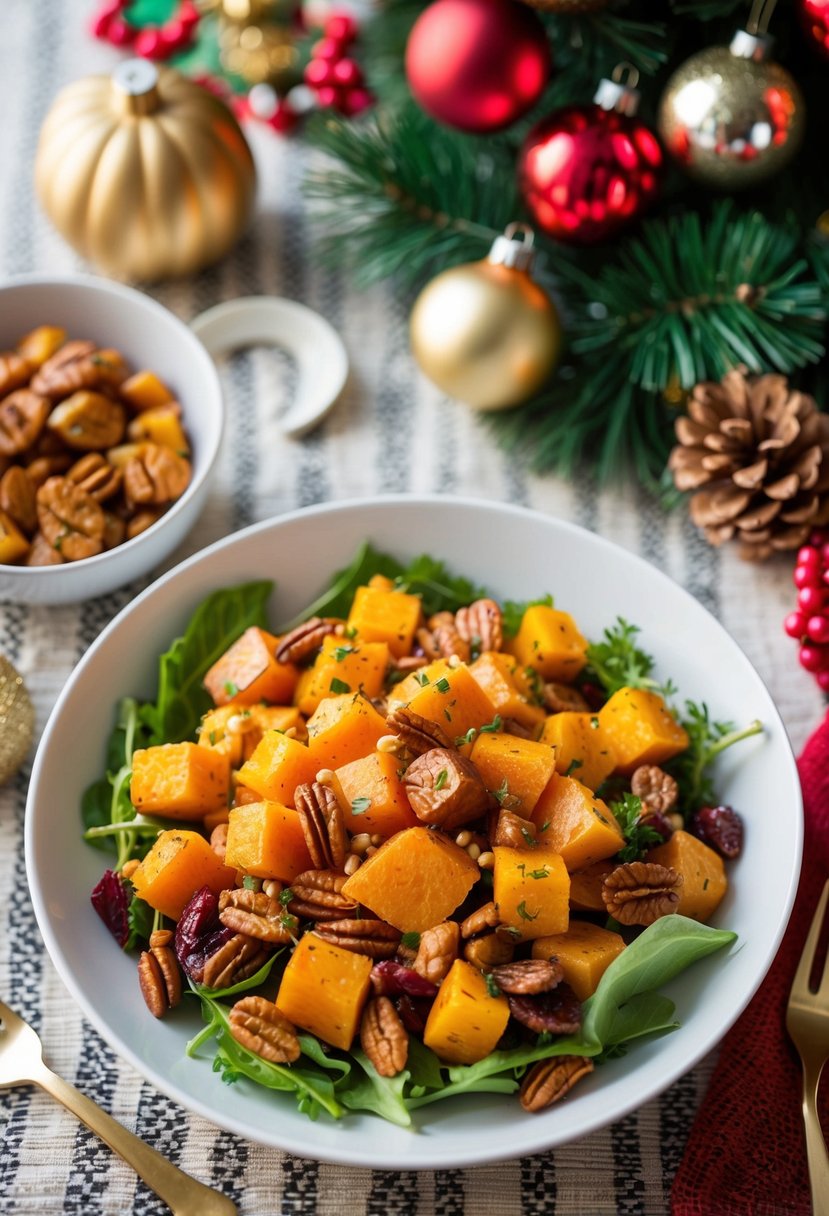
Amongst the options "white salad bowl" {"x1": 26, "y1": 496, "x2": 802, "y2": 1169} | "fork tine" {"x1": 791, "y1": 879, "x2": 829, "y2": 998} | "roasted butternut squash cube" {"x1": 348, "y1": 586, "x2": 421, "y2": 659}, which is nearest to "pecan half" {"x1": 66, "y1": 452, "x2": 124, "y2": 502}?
"white salad bowl" {"x1": 26, "y1": 496, "x2": 802, "y2": 1169}

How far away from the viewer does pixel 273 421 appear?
8.33 ft

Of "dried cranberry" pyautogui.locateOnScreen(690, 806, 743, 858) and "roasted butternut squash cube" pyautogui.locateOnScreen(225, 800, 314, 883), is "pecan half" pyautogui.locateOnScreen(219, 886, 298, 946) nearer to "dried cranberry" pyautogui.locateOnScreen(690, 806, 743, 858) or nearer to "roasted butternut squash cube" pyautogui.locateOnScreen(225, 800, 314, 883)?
"roasted butternut squash cube" pyautogui.locateOnScreen(225, 800, 314, 883)

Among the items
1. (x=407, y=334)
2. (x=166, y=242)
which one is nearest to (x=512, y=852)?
(x=407, y=334)

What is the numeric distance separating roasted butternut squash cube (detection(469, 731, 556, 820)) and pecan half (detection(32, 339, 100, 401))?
111cm

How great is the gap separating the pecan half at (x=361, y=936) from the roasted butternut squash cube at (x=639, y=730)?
49 cm

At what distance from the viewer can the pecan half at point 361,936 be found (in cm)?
161

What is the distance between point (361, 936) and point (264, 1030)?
182 mm

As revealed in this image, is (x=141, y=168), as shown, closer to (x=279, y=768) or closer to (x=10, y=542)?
(x=10, y=542)

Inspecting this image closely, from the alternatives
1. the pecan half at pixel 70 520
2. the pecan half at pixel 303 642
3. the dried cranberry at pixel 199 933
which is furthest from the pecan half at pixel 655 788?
the pecan half at pixel 70 520

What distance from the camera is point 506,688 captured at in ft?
6.03

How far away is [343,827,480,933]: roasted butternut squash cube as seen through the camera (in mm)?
1612

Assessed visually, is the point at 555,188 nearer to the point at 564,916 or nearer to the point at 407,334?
the point at 407,334

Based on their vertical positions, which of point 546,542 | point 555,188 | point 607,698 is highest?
point 555,188

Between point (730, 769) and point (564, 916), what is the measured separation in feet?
1.52
